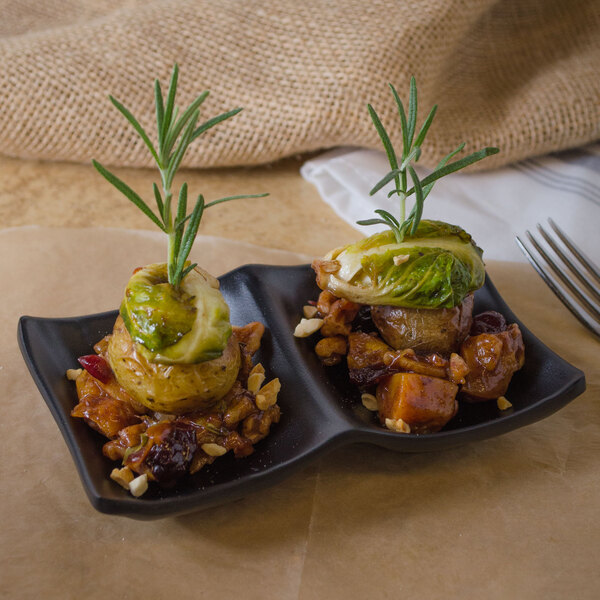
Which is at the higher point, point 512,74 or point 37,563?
point 512,74

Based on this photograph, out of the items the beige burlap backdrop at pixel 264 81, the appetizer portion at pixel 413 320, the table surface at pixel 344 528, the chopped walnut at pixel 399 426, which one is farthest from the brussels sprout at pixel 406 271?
the beige burlap backdrop at pixel 264 81

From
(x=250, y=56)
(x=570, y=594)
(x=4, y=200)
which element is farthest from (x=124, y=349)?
(x=250, y=56)

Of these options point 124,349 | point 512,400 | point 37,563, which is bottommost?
point 37,563

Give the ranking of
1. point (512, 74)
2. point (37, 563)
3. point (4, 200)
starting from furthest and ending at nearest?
point (512, 74) → point (4, 200) → point (37, 563)

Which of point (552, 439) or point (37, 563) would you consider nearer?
point (37, 563)

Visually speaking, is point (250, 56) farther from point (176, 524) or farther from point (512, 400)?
point (176, 524)

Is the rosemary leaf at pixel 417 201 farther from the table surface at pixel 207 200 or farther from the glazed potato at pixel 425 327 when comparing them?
the table surface at pixel 207 200

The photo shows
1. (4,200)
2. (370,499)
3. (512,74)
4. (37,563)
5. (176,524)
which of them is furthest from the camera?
(512,74)
